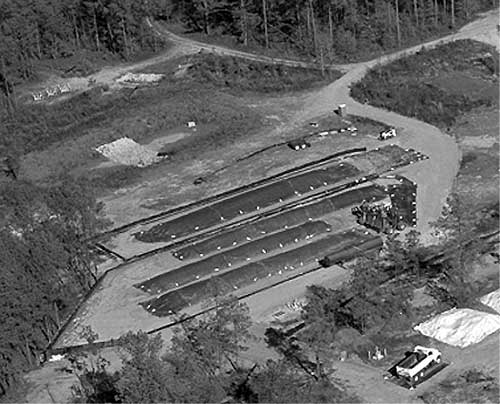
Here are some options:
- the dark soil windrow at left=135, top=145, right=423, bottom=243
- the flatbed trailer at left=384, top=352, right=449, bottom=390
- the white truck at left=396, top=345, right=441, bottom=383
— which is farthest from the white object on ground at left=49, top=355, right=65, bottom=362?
the white truck at left=396, top=345, right=441, bottom=383

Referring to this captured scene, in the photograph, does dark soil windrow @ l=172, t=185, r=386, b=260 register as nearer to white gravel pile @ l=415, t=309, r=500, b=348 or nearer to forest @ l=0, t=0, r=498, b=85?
white gravel pile @ l=415, t=309, r=500, b=348

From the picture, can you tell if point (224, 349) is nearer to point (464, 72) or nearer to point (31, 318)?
point (31, 318)

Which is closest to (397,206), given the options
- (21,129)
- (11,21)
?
(21,129)

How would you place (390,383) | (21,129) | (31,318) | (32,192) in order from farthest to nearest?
1. (21,129)
2. (32,192)
3. (31,318)
4. (390,383)

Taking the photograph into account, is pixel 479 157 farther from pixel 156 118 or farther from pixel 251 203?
pixel 156 118

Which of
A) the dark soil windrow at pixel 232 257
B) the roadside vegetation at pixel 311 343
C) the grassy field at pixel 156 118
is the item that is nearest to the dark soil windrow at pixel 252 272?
the dark soil windrow at pixel 232 257
